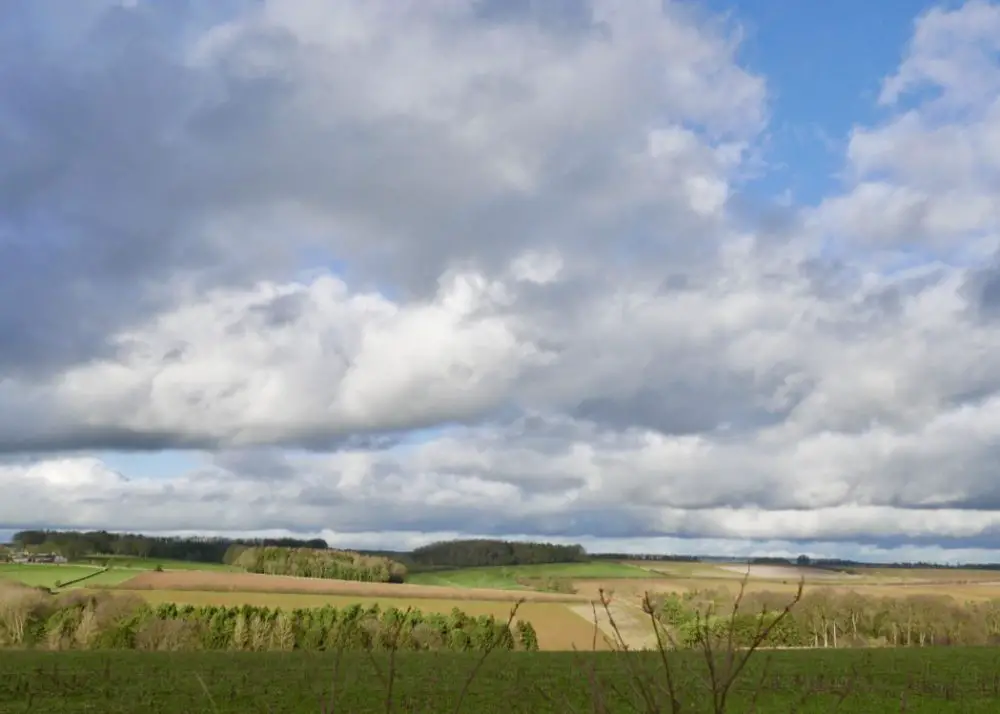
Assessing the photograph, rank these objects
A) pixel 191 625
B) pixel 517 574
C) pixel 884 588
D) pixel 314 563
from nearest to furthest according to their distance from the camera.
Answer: pixel 191 625 < pixel 884 588 < pixel 314 563 < pixel 517 574

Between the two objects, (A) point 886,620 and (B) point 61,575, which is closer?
(A) point 886,620

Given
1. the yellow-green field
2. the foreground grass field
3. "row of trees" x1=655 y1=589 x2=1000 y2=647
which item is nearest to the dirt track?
the yellow-green field

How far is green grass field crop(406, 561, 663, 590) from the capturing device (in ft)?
427

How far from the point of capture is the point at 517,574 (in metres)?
141

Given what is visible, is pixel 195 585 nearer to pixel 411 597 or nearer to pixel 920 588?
pixel 411 597

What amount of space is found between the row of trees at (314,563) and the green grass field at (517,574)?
20.9 ft

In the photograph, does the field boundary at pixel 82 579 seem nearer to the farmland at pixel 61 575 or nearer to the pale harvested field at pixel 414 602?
the farmland at pixel 61 575

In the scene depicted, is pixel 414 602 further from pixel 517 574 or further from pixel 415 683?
pixel 415 683

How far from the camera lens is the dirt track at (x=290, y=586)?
99250 millimetres

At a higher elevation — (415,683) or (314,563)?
(314,563)

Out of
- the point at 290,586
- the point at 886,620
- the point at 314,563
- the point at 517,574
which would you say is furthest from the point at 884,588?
the point at 290,586

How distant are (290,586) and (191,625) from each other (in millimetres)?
15538

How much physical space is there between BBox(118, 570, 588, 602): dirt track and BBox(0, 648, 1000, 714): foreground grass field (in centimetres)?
2886

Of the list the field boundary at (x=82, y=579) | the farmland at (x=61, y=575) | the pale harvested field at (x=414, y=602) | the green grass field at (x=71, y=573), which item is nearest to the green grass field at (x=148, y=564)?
the green grass field at (x=71, y=573)
